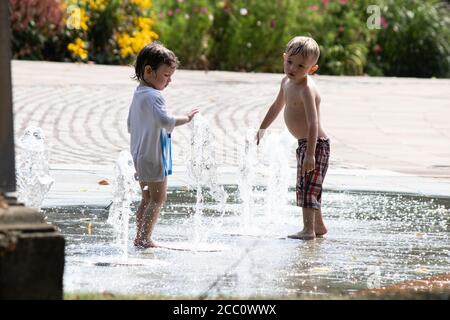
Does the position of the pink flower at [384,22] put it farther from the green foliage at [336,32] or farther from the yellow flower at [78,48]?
the yellow flower at [78,48]

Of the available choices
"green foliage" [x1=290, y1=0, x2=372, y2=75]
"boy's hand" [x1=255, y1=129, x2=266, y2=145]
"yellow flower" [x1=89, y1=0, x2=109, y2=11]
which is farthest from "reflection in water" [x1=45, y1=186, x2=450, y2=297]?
"green foliage" [x1=290, y1=0, x2=372, y2=75]

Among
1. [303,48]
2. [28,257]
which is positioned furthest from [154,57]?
[28,257]

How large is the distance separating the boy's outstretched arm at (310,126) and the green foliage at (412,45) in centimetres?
1621

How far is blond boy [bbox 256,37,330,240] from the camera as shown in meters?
7.56

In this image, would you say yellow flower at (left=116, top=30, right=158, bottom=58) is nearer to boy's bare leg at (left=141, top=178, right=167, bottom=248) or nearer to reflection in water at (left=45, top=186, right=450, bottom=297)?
reflection in water at (left=45, top=186, right=450, bottom=297)

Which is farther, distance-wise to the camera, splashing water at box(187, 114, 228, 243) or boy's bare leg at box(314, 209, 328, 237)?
splashing water at box(187, 114, 228, 243)

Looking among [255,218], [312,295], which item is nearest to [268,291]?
[312,295]

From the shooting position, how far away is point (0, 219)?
15.1 feet

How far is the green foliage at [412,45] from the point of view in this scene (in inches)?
934

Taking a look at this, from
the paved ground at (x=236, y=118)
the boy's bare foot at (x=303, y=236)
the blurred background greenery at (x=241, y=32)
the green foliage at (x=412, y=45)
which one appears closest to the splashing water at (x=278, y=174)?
the paved ground at (x=236, y=118)

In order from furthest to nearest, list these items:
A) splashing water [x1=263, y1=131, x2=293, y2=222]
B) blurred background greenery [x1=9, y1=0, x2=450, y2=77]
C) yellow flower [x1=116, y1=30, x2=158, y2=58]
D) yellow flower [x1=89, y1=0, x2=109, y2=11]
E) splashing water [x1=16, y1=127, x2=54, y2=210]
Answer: yellow flower [x1=116, y1=30, x2=158, y2=58]
yellow flower [x1=89, y1=0, x2=109, y2=11]
blurred background greenery [x1=9, y1=0, x2=450, y2=77]
splashing water [x1=263, y1=131, x2=293, y2=222]
splashing water [x1=16, y1=127, x2=54, y2=210]

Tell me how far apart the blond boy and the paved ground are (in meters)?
2.11

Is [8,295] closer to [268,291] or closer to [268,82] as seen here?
[268,291]
